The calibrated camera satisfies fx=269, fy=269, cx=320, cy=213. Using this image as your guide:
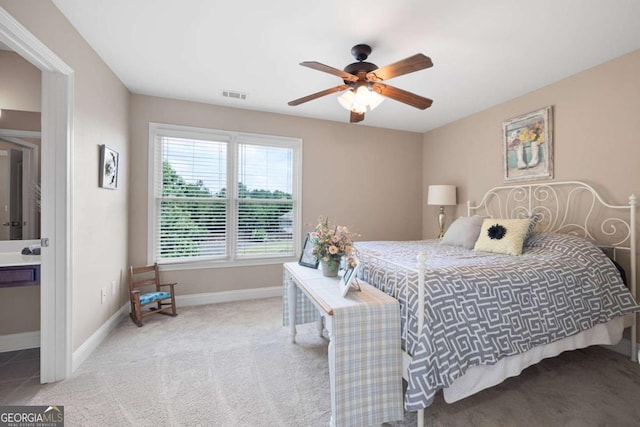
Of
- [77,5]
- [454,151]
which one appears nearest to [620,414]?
[454,151]

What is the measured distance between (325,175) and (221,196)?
4.98 ft

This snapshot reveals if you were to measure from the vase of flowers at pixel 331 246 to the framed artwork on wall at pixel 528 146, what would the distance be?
8.01ft

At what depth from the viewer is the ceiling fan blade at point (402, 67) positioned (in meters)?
1.68

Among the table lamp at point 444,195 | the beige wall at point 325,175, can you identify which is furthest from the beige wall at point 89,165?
the table lamp at point 444,195

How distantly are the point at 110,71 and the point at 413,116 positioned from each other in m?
3.62

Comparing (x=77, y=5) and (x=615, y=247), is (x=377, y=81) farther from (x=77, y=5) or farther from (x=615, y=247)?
(x=615, y=247)

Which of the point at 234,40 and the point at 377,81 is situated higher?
the point at 234,40

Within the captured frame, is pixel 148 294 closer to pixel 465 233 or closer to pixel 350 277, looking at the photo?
pixel 350 277

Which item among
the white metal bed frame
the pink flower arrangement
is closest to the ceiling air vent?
the pink flower arrangement

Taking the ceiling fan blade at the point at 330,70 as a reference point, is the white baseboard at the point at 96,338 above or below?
below

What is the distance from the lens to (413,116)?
3.85 metres

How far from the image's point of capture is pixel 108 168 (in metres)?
2.57

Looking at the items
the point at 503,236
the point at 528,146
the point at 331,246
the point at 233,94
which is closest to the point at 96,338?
the point at 331,246

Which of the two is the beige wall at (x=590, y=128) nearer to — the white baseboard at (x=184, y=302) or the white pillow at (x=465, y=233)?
the white pillow at (x=465, y=233)
